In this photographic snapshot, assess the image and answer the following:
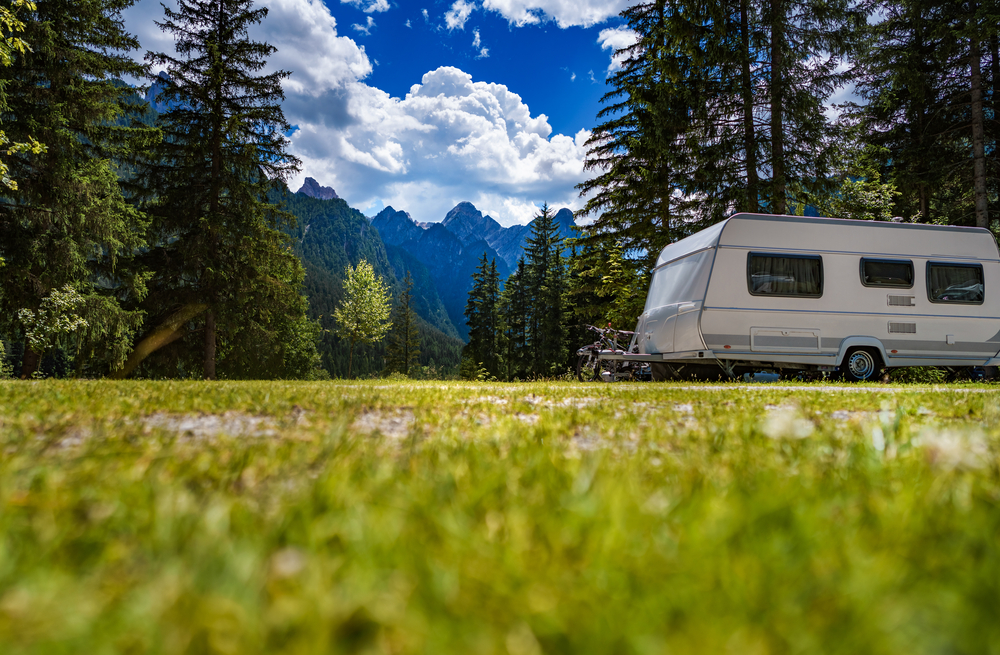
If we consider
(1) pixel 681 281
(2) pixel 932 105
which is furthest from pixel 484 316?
(1) pixel 681 281

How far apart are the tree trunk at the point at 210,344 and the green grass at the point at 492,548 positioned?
18274 millimetres

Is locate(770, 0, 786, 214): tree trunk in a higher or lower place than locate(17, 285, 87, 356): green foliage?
higher

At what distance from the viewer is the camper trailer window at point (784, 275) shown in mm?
10516

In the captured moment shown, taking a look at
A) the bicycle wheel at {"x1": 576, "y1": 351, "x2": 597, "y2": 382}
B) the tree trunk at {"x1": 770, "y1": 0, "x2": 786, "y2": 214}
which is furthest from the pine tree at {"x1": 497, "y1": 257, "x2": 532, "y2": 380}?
the tree trunk at {"x1": 770, "y1": 0, "x2": 786, "y2": 214}

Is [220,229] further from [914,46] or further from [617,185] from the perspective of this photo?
[914,46]

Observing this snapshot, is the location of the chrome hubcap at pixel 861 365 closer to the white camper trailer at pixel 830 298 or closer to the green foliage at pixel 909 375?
the white camper trailer at pixel 830 298

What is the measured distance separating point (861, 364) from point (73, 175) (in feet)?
72.1

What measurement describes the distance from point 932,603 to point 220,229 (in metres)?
21.5

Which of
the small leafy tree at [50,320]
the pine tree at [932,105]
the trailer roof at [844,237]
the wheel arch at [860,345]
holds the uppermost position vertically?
the pine tree at [932,105]

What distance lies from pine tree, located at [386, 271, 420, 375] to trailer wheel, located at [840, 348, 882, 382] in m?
39.3

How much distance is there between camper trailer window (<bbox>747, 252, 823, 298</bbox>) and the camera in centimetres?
1052

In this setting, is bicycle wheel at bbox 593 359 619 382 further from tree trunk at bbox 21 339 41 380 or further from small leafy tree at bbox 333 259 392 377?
small leafy tree at bbox 333 259 392 377

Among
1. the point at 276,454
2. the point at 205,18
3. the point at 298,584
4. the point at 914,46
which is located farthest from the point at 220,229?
the point at 914,46

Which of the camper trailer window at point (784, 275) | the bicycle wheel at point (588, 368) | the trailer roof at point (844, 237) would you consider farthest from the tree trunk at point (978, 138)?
the bicycle wheel at point (588, 368)
